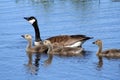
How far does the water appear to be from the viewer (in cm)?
1941

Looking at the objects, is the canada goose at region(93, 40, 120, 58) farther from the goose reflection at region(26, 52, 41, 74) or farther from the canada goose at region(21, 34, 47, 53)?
the canada goose at region(21, 34, 47, 53)

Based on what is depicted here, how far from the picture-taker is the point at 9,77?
62.4 ft

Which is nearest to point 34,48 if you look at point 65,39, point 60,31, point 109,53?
point 65,39

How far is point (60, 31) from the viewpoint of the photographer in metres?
26.2

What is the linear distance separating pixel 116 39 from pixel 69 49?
87.6 inches

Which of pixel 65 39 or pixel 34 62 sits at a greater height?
pixel 65 39

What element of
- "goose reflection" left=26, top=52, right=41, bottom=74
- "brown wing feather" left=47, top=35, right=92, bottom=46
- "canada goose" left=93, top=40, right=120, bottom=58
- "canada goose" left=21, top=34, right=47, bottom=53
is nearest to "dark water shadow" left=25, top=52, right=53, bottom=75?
"goose reflection" left=26, top=52, right=41, bottom=74

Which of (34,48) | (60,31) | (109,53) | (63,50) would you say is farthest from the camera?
(60,31)

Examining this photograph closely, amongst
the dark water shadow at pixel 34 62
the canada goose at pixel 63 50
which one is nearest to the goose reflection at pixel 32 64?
the dark water shadow at pixel 34 62

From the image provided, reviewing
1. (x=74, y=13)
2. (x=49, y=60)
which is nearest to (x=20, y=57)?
(x=49, y=60)

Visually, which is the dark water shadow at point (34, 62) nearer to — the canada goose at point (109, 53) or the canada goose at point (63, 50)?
the canada goose at point (63, 50)

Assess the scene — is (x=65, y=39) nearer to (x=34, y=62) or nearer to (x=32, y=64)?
(x=34, y=62)

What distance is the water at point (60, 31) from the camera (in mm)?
19406

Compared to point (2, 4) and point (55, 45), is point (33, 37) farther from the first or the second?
point (2, 4)
